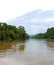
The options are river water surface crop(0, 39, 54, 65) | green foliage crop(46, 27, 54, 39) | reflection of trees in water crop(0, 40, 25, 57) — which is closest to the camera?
river water surface crop(0, 39, 54, 65)

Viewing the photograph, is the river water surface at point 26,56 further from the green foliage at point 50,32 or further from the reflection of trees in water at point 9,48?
the green foliage at point 50,32

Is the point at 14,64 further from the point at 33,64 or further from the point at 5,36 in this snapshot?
the point at 5,36

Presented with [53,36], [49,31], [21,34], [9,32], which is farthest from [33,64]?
[49,31]

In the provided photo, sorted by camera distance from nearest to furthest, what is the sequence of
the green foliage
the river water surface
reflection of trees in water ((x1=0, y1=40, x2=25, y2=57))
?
the river water surface
reflection of trees in water ((x1=0, y1=40, x2=25, y2=57))
the green foliage

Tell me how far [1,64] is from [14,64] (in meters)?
1.07

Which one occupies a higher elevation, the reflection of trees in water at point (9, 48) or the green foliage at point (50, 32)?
the green foliage at point (50, 32)

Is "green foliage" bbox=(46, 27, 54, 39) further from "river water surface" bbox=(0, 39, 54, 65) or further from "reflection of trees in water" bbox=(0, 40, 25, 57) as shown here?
"river water surface" bbox=(0, 39, 54, 65)

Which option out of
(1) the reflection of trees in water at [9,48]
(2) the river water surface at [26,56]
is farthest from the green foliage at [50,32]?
(2) the river water surface at [26,56]

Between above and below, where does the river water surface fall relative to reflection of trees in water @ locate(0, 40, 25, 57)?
below

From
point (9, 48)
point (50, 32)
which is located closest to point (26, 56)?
point (9, 48)

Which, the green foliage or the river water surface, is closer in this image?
the river water surface

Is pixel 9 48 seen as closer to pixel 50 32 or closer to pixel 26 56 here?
pixel 26 56

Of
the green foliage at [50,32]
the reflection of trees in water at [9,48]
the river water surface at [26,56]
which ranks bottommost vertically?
the river water surface at [26,56]

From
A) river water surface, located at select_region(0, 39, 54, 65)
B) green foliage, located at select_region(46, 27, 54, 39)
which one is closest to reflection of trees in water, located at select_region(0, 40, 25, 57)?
river water surface, located at select_region(0, 39, 54, 65)
